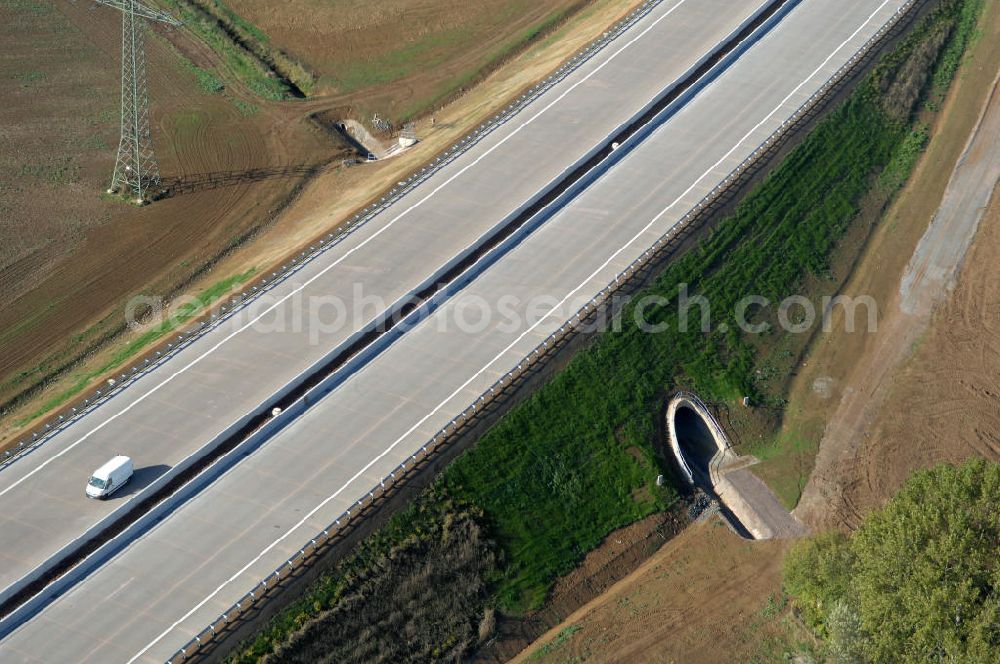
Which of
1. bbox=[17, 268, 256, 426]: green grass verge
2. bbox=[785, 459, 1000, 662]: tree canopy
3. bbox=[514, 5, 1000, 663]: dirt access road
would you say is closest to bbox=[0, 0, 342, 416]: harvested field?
bbox=[17, 268, 256, 426]: green grass verge

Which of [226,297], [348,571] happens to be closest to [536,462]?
[348,571]

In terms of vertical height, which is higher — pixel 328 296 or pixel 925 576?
pixel 328 296

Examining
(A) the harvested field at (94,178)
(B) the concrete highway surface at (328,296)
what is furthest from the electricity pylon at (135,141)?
(B) the concrete highway surface at (328,296)

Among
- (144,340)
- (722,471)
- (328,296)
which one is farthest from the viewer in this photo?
(328,296)

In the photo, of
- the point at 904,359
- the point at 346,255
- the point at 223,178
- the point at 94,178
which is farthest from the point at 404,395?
the point at 94,178

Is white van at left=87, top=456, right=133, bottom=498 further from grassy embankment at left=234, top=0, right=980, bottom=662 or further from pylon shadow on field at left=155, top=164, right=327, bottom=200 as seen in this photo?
pylon shadow on field at left=155, top=164, right=327, bottom=200

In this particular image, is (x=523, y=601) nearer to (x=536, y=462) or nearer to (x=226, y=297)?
(x=536, y=462)

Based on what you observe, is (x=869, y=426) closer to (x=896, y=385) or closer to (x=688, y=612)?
(x=896, y=385)
